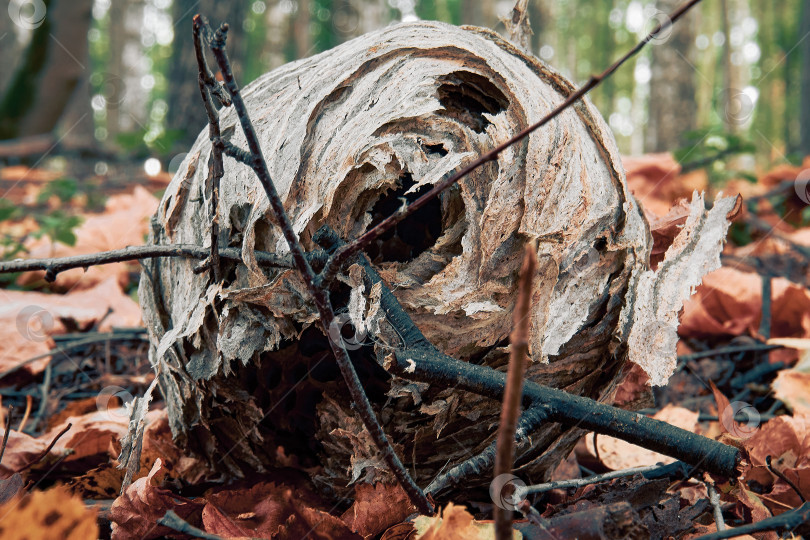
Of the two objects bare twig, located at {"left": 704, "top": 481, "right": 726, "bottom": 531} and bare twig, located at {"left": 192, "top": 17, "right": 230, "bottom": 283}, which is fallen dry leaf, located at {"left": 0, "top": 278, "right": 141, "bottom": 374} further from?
bare twig, located at {"left": 704, "top": 481, "right": 726, "bottom": 531}

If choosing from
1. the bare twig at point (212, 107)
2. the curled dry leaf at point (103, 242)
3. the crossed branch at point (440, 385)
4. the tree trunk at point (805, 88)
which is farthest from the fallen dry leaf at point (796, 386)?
the tree trunk at point (805, 88)

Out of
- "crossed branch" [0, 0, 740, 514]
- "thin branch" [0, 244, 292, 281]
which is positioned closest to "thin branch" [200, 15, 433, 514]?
"crossed branch" [0, 0, 740, 514]

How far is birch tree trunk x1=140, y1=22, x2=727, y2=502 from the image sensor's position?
114 cm

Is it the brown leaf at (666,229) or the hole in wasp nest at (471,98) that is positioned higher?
the hole in wasp nest at (471,98)

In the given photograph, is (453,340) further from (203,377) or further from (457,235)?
(203,377)

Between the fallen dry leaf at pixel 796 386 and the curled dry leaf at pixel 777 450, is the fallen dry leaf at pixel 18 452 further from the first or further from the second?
the fallen dry leaf at pixel 796 386

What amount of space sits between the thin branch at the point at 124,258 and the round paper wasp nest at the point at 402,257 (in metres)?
0.03

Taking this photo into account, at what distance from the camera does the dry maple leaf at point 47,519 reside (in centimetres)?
70

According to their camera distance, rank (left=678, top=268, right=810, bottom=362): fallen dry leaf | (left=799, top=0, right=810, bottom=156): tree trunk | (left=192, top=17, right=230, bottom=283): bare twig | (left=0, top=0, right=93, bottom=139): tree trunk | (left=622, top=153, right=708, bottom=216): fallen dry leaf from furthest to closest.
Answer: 1. (left=0, top=0, right=93, bottom=139): tree trunk
2. (left=799, top=0, right=810, bottom=156): tree trunk
3. (left=622, top=153, right=708, bottom=216): fallen dry leaf
4. (left=678, top=268, right=810, bottom=362): fallen dry leaf
5. (left=192, top=17, right=230, bottom=283): bare twig

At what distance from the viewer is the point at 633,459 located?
5.04 feet

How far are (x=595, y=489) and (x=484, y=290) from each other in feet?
1.54

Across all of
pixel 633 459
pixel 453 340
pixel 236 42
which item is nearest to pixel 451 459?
pixel 453 340

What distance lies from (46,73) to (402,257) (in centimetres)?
666

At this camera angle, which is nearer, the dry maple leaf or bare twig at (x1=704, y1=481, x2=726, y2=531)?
the dry maple leaf
